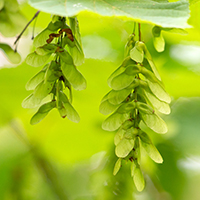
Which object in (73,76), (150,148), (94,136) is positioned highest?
(73,76)

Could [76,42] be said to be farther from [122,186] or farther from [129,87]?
[122,186]

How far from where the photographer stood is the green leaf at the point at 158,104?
375 millimetres

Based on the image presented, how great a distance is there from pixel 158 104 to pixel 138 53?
86mm

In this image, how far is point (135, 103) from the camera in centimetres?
36

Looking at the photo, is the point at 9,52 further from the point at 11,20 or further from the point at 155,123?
the point at 155,123

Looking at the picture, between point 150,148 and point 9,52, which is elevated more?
point 9,52

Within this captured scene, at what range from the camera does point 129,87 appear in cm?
36

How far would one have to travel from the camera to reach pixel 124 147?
36cm

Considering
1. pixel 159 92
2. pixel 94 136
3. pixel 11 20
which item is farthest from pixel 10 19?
pixel 94 136

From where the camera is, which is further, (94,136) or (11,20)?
(94,136)

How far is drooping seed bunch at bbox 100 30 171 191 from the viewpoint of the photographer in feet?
1.17

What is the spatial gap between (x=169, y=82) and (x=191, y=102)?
0.39 ft

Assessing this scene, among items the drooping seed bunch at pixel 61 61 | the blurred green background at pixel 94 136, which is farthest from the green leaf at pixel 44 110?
the blurred green background at pixel 94 136

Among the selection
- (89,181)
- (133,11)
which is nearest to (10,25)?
(133,11)
